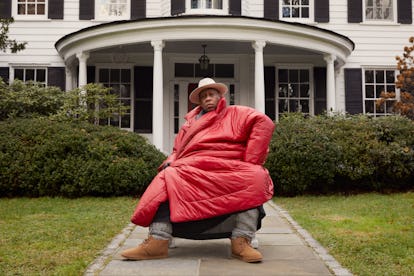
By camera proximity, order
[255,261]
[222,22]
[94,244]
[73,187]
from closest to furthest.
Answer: [255,261], [94,244], [73,187], [222,22]

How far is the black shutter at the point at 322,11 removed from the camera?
1558cm

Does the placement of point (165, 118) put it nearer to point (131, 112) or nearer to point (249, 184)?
point (131, 112)

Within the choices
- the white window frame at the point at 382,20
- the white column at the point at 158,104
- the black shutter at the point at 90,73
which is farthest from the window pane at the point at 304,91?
the black shutter at the point at 90,73

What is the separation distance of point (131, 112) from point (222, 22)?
170 inches

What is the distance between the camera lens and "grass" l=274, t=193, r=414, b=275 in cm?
450

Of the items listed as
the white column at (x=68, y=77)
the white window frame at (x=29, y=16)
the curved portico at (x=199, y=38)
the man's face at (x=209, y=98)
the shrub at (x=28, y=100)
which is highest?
the white window frame at (x=29, y=16)

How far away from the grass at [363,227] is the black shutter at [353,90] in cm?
626

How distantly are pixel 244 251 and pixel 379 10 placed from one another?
13.9m

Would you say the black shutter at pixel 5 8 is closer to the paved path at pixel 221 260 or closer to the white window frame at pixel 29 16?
the white window frame at pixel 29 16

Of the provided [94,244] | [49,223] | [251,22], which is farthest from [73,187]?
[251,22]

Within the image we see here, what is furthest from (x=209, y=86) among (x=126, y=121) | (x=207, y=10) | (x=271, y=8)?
(x=271, y=8)

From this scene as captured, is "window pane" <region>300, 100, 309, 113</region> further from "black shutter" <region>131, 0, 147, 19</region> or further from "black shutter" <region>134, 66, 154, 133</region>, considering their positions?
"black shutter" <region>131, 0, 147, 19</region>

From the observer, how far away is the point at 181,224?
177 inches

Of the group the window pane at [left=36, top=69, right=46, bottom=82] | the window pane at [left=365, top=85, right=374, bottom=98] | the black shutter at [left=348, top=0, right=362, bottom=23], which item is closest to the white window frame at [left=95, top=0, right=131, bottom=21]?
the window pane at [left=36, top=69, right=46, bottom=82]
